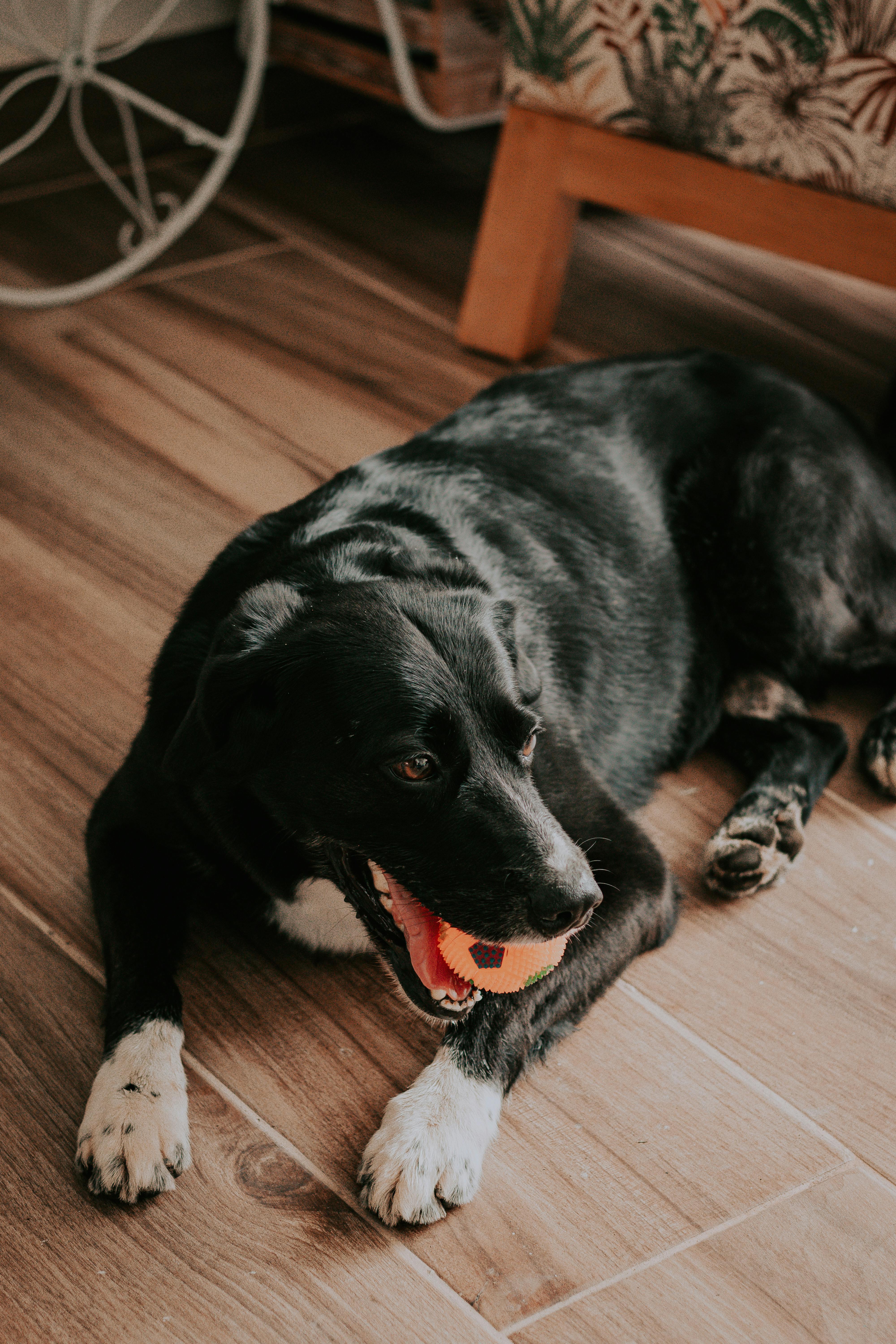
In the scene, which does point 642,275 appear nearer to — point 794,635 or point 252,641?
point 794,635

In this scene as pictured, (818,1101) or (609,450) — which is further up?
(609,450)

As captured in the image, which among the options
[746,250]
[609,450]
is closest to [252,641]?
[609,450]

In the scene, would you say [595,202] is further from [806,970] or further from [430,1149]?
[430,1149]

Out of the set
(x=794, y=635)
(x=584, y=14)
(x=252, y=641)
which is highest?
(x=584, y=14)

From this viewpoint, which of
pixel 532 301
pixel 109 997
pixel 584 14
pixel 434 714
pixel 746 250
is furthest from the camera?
pixel 746 250

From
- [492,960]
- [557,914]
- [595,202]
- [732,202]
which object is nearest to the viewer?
[557,914]

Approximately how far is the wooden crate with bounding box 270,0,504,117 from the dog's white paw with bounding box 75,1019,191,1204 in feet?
8.97

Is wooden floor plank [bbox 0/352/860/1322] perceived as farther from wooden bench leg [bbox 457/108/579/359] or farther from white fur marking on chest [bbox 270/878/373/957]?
wooden bench leg [bbox 457/108/579/359]

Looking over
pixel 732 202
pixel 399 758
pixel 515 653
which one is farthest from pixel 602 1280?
pixel 732 202

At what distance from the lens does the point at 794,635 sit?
2018 millimetres

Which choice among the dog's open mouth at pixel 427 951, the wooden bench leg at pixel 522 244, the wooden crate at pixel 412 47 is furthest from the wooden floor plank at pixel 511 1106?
the wooden crate at pixel 412 47

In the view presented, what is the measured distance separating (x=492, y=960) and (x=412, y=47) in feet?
9.36

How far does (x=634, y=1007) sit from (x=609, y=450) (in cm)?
87

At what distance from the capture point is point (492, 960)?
1368 millimetres
